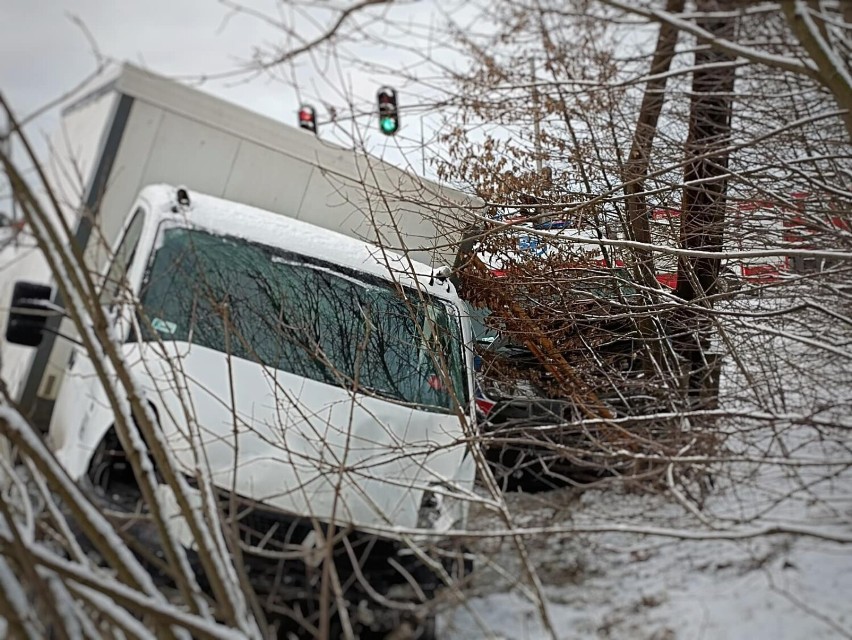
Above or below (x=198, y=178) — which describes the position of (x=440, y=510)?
below

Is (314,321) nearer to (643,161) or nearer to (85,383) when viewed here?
(85,383)

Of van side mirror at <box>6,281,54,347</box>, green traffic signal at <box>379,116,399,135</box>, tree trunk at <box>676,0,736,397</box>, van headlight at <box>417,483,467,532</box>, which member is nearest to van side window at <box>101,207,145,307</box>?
van side mirror at <box>6,281,54,347</box>

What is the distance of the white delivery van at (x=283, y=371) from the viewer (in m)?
1.49

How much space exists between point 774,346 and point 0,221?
133cm

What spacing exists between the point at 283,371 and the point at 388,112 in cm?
53

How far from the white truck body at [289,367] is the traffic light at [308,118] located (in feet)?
0.60

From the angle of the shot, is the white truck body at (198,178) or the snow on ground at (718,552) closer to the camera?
the snow on ground at (718,552)

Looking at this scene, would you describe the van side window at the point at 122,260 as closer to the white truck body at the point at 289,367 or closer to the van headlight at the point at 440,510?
the white truck body at the point at 289,367

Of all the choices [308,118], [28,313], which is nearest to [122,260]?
[28,313]

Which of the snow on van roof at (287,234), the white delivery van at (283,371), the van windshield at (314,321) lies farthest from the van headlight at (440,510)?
the snow on van roof at (287,234)

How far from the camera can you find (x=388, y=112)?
166cm

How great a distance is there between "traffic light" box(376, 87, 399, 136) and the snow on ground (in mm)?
725

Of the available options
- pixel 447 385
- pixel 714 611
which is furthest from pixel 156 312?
pixel 714 611

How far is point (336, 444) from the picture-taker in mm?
1514
